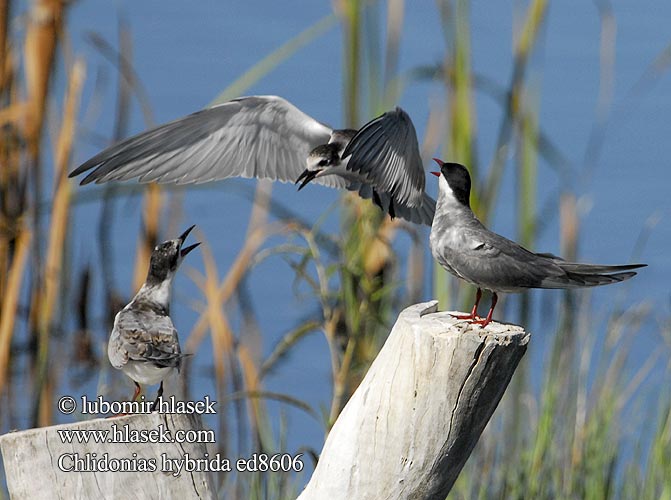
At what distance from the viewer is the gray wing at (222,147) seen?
362cm

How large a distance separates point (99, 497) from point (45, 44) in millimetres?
2766

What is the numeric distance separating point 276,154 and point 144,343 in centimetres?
148

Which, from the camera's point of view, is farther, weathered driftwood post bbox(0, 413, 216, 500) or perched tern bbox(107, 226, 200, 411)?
perched tern bbox(107, 226, 200, 411)

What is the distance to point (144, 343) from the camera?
282 cm

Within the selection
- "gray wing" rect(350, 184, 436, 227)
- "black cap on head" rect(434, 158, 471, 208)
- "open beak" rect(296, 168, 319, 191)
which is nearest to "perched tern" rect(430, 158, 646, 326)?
"black cap on head" rect(434, 158, 471, 208)

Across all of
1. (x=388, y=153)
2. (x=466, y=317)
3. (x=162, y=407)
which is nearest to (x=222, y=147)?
(x=388, y=153)

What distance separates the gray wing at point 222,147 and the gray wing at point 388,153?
606mm

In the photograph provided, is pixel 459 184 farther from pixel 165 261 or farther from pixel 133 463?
pixel 133 463

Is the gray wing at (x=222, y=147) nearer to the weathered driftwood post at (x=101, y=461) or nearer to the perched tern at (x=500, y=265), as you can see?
the weathered driftwood post at (x=101, y=461)

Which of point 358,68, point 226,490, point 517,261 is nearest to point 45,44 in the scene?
point 358,68

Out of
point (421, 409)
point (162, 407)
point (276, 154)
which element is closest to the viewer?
point (421, 409)

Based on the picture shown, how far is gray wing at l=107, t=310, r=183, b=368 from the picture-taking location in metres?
2.81

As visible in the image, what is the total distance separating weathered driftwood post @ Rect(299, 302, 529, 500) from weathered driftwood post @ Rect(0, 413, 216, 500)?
328 millimetres

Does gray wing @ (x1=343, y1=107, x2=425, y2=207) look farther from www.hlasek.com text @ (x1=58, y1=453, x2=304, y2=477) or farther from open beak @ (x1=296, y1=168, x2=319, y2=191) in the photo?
www.hlasek.com text @ (x1=58, y1=453, x2=304, y2=477)
